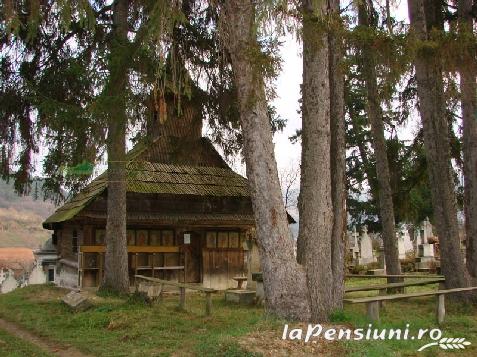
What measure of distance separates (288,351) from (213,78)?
7.59m

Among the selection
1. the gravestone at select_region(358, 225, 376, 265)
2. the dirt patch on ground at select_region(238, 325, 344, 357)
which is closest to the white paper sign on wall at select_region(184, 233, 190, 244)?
the gravestone at select_region(358, 225, 376, 265)

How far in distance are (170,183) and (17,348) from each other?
10.6 meters

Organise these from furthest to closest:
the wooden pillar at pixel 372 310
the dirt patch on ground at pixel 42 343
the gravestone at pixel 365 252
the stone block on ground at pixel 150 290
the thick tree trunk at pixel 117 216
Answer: the gravestone at pixel 365 252, the thick tree trunk at pixel 117 216, the stone block on ground at pixel 150 290, the wooden pillar at pixel 372 310, the dirt patch on ground at pixel 42 343

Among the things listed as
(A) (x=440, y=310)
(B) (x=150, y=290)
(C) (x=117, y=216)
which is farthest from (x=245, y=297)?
(A) (x=440, y=310)

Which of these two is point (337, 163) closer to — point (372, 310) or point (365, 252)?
point (372, 310)

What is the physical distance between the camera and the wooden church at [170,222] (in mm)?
17781

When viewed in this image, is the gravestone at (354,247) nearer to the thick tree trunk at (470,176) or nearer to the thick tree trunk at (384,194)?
the thick tree trunk at (384,194)

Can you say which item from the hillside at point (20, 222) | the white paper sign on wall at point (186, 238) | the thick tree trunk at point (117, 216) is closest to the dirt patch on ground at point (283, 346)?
the thick tree trunk at point (117, 216)

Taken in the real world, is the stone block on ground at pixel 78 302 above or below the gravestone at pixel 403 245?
below

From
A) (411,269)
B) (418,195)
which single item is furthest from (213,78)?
(418,195)

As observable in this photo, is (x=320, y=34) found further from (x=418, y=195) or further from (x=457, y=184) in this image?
(x=418, y=195)

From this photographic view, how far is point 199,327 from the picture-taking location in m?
9.88

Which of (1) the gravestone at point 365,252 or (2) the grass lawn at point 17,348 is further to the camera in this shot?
(1) the gravestone at point 365,252

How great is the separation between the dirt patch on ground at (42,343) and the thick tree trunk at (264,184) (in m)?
3.09
